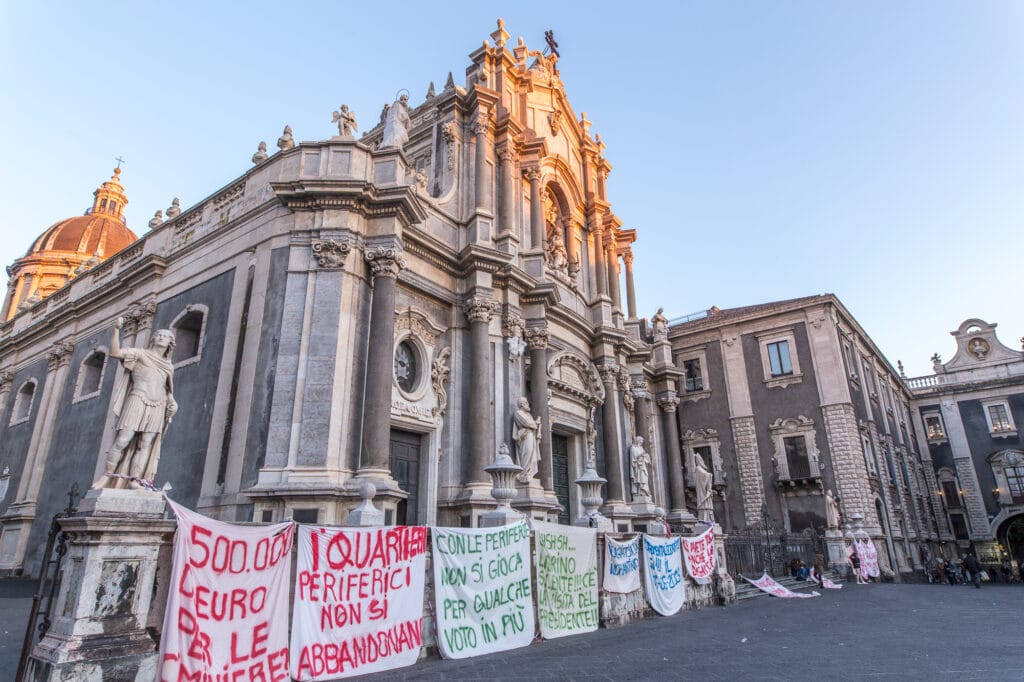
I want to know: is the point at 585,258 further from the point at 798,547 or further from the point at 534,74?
the point at 798,547

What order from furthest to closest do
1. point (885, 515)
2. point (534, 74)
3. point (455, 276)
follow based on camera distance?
point (885, 515), point (534, 74), point (455, 276)

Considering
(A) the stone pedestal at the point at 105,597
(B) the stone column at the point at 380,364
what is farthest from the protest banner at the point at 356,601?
(B) the stone column at the point at 380,364

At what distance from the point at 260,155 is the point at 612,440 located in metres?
14.2

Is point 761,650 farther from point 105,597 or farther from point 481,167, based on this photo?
point 481,167

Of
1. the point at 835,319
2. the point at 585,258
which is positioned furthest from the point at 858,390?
the point at 585,258

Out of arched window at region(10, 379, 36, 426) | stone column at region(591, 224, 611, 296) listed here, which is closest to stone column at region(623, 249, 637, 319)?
stone column at region(591, 224, 611, 296)

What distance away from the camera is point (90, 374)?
19516 mm

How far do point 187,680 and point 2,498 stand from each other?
21.0 meters

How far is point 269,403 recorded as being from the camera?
11828 mm

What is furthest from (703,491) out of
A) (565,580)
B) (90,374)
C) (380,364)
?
(90,374)

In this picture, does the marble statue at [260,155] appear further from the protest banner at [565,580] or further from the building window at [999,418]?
the building window at [999,418]

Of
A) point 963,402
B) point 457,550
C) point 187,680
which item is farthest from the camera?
point 963,402

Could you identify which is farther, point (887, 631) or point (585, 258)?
point (585, 258)

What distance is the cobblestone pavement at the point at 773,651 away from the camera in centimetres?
675
